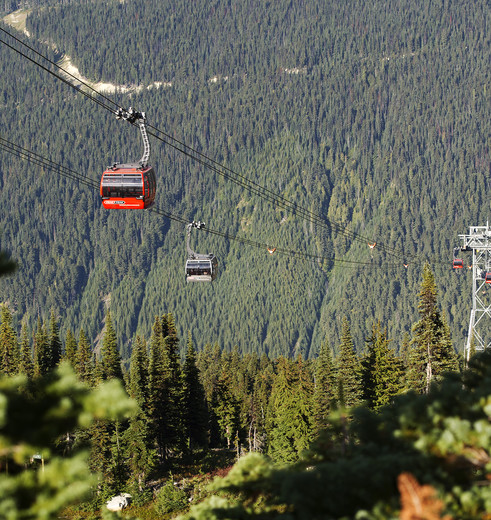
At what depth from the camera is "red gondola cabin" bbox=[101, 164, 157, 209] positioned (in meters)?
47.7

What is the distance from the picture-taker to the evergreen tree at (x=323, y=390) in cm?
7069

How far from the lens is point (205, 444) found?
314 feet

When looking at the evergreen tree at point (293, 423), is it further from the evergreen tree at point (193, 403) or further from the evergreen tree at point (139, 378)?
the evergreen tree at point (139, 378)

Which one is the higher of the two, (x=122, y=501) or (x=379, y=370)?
(x=379, y=370)

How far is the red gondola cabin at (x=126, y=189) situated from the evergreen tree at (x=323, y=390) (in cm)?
2524

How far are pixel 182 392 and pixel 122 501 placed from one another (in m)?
15.8

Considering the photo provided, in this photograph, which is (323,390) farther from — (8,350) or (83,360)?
(8,350)

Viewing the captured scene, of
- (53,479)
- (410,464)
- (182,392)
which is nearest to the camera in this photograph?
(53,479)

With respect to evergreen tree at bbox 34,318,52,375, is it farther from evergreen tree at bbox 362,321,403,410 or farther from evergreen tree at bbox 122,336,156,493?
evergreen tree at bbox 362,321,403,410

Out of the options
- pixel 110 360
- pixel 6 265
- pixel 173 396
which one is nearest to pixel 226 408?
pixel 173 396

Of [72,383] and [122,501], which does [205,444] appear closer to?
[122,501]

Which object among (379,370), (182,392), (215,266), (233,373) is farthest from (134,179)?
(233,373)

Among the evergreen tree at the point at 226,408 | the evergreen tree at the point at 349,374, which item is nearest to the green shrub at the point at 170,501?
the evergreen tree at the point at 349,374

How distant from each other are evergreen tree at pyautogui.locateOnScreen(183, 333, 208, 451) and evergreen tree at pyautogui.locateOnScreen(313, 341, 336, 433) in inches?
550
